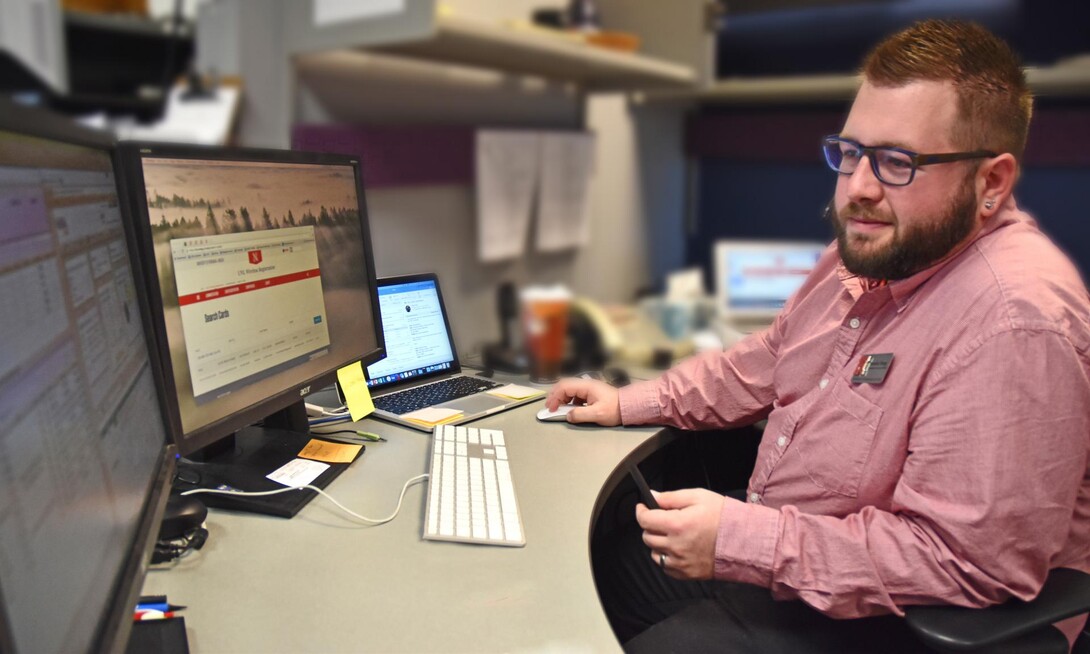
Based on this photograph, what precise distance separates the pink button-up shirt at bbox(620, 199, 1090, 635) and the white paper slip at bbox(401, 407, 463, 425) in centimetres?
46

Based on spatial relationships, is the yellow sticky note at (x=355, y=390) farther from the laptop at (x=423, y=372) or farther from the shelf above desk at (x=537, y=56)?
the shelf above desk at (x=537, y=56)

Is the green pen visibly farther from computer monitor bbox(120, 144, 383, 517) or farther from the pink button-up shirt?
the pink button-up shirt

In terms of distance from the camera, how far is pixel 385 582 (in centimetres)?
72

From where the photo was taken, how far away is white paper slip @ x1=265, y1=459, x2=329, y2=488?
90 centimetres

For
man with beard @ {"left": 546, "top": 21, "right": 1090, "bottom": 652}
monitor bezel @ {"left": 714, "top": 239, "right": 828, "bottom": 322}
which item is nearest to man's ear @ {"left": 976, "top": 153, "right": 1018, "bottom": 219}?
man with beard @ {"left": 546, "top": 21, "right": 1090, "bottom": 652}

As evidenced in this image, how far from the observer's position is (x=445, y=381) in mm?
1354

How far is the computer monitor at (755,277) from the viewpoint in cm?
242

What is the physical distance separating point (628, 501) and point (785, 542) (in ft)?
1.66

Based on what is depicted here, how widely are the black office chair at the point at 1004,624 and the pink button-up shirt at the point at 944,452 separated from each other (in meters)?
0.02

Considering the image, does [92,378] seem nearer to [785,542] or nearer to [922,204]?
[785,542]

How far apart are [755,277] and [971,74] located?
5.24ft

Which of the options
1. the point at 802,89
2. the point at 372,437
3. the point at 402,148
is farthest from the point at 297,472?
the point at 802,89

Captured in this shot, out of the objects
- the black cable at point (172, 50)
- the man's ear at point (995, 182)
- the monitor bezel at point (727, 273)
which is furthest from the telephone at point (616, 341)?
the black cable at point (172, 50)

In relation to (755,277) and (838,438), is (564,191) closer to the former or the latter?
(755,277)
